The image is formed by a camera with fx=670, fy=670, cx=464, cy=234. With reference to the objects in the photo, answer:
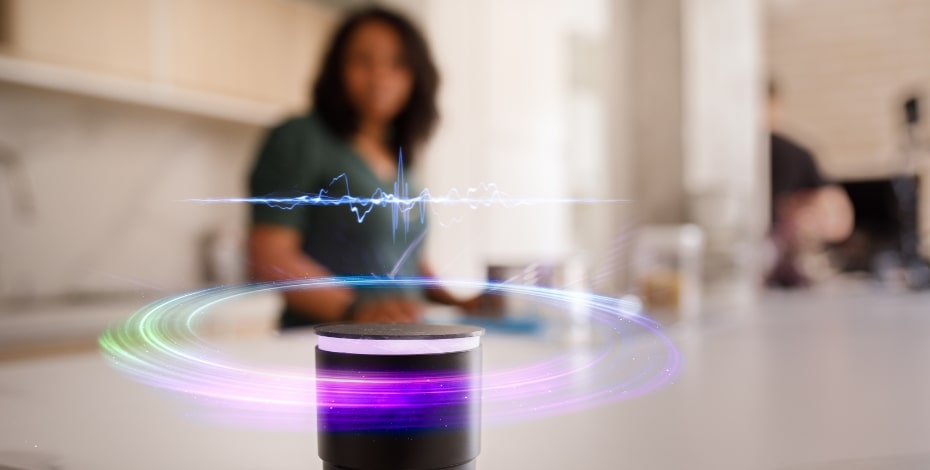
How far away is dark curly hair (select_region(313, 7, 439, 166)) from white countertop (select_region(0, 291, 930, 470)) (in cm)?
27

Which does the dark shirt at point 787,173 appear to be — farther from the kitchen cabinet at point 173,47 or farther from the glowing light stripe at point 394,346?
A: the glowing light stripe at point 394,346

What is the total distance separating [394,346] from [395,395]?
2cm

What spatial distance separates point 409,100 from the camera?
725mm

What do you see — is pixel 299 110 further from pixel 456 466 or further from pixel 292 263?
pixel 456 466

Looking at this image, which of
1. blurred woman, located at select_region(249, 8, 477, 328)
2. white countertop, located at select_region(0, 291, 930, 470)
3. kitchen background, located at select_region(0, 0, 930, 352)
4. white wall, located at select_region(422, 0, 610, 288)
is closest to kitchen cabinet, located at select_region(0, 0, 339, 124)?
kitchen background, located at select_region(0, 0, 930, 352)

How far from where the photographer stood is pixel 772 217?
7.88 ft

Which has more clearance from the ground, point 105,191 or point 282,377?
point 105,191

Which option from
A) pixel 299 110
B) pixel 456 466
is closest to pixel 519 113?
pixel 299 110

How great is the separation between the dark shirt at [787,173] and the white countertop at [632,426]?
5.72 feet

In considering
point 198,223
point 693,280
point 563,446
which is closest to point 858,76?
point 693,280

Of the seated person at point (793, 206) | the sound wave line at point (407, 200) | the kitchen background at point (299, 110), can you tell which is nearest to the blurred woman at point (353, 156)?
the sound wave line at point (407, 200)

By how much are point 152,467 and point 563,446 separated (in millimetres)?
233

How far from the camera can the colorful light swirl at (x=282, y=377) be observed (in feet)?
1.31

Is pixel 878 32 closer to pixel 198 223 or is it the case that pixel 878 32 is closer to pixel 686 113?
pixel 686 113
